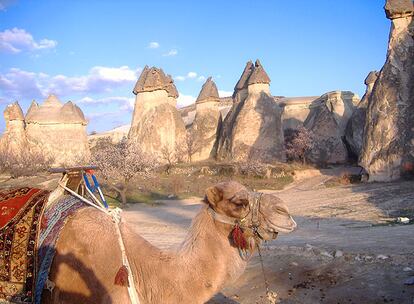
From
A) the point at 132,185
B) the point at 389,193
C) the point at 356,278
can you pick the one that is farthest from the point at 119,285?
the point at 132,185

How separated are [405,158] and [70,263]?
65.9 feet

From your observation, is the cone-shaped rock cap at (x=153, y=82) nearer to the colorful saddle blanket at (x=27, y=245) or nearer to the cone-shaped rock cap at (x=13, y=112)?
the cone-shaped rock cap at (x=13, y=112)

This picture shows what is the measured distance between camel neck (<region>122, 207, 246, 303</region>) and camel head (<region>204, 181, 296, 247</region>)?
10 cm

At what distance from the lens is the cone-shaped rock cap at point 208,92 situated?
37500 mm

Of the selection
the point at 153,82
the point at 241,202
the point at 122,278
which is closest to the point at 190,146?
the point at 153,82

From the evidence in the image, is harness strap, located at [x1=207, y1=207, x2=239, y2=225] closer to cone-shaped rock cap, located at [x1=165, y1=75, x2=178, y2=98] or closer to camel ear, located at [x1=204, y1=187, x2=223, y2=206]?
camel ear, located at [x1=204, y1=187, x2=223, y2=206]

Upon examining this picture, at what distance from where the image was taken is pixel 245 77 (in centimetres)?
3853

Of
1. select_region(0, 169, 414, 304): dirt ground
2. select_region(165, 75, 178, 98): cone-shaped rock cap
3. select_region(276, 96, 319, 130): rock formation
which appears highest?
select_region(165, 75, 178, 98): cone-shaped rock cap

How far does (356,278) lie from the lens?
568 cm

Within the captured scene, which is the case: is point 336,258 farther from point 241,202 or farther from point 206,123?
point 206,123

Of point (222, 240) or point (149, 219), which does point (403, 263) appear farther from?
point (149, 219)

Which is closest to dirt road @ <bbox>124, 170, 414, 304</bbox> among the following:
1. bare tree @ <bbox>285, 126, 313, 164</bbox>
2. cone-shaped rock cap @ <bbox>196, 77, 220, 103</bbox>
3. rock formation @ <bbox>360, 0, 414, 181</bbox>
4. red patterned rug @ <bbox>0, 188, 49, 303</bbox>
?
red patterned rug @ <bbox>0, 188, 49, 303</bbox>

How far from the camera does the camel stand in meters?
2.52

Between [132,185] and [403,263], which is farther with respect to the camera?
[132,185]
